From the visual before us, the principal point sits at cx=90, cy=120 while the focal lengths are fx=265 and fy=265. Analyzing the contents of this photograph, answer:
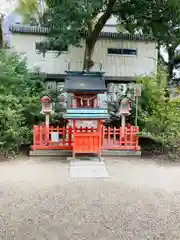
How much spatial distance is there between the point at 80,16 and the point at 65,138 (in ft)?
17.9

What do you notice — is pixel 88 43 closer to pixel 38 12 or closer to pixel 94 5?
pixel 94 5

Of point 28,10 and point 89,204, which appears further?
point 28,10

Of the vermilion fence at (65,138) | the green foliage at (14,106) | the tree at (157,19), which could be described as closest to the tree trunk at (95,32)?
the tree at (157,19)

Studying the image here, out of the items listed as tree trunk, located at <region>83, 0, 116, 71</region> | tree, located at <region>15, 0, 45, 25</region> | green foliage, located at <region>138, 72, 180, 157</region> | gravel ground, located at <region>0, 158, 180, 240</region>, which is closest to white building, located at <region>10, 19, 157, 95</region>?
tree trunk, located at <region>83, 0, 116, 71</region>

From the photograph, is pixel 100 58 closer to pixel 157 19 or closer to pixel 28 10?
pixel 157 19

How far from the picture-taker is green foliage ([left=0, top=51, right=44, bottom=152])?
27.3 feet

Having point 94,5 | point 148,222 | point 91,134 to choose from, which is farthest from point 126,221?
point 94,5

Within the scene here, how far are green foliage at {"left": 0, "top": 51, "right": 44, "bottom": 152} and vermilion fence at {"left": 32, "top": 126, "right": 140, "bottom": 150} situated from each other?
0.57 m

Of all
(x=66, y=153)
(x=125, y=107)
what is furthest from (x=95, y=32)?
(x=66, y=153)

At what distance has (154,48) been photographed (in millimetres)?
16469

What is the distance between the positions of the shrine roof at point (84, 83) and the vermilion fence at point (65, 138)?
51.7 inches

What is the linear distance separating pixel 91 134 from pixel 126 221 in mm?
4136

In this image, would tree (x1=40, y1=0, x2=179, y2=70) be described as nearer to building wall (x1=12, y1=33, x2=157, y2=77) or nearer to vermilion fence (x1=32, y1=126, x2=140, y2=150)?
building wall (x1=12, y1=33, x2=157, y2=77)

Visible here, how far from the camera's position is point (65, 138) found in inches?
346
